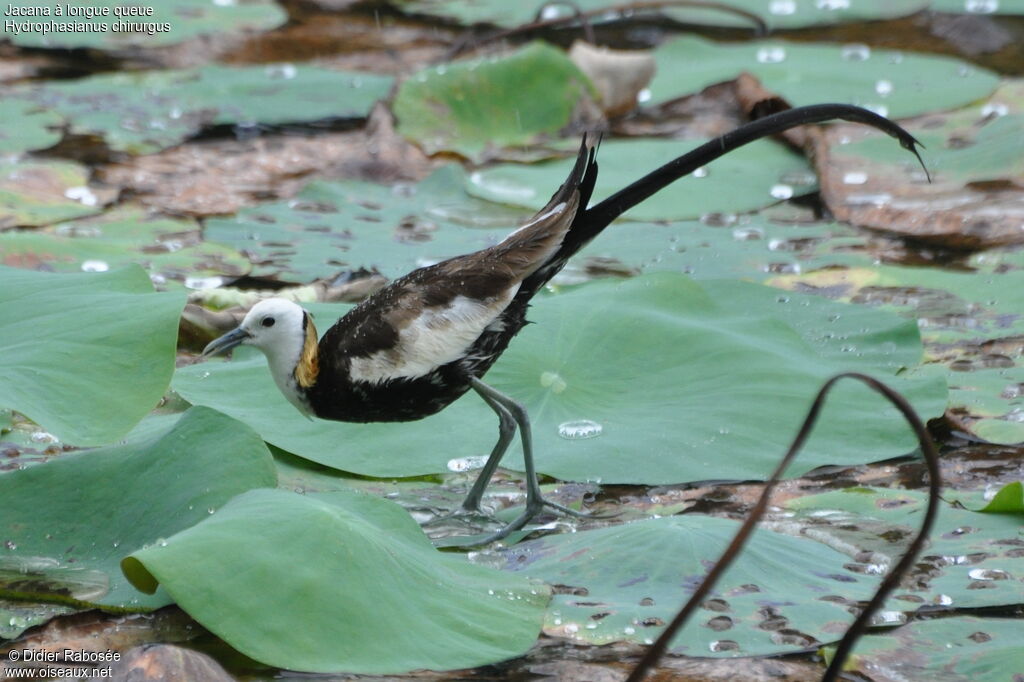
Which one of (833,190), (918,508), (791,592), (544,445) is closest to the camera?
(791,592)

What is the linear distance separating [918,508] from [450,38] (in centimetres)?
512

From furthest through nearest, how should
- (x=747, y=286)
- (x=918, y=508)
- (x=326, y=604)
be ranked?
(x=747, y=286)
(x=918, y=508)
(x=326, y=604)

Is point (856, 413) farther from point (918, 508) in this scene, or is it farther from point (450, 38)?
point (450, 38)

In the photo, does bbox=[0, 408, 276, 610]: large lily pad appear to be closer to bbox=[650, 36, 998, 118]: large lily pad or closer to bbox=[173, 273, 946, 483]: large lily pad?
bbox=[173, 273, 946, 483]: large lily pad

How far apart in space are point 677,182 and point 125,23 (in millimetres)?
3470

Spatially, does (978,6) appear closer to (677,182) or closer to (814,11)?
(814,11)

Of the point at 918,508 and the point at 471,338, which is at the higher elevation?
the point at 471,338

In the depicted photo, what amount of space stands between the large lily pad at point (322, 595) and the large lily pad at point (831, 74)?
12.2ft

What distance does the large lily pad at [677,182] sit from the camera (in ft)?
15.8

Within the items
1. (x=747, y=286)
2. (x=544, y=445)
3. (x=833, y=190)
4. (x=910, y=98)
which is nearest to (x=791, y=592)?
(x=544, y=445)

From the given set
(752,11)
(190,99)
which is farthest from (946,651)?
(752,11)

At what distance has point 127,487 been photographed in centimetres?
259

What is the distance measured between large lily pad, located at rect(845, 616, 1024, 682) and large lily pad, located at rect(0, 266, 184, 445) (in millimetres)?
1421

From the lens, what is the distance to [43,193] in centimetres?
477
